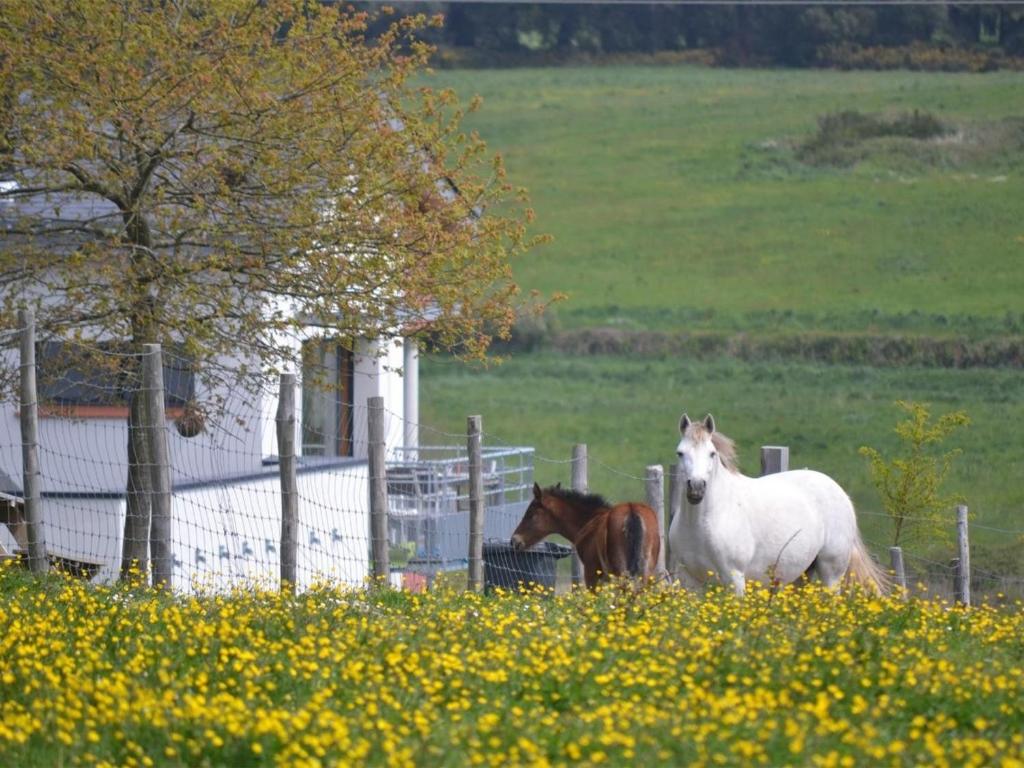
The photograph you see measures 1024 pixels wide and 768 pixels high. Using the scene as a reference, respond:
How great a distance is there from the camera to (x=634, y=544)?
38.4ft

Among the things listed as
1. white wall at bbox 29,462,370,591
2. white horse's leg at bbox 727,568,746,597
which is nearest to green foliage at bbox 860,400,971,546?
white wall at bbox 29,462,370,591

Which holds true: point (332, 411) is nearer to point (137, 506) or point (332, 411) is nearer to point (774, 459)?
point (774, 459)

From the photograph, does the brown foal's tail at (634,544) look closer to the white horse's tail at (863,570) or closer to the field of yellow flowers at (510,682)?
the white horse's tail at (863,570)

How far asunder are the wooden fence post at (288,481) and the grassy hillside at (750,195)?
3661cm

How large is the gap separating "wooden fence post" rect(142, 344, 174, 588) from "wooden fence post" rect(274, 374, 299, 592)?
79cm

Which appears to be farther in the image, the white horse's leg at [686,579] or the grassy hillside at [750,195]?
the grassy hillside at [750,195]

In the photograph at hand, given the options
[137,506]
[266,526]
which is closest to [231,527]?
[266,526]

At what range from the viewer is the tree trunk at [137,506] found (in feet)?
36.9

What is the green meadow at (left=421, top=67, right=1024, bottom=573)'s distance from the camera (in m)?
41.1

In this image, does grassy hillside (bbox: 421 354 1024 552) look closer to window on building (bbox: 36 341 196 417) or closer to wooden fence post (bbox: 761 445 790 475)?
window on building (bbox: 36 341 196 417)

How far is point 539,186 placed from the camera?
5912 centimetres

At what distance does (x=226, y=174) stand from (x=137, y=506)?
11.2ft

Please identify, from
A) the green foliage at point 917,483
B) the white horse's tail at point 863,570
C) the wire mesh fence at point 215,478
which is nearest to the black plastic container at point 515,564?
the wire mesh fence at point 215,478

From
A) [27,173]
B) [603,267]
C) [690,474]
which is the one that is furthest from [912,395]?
[690,474]
